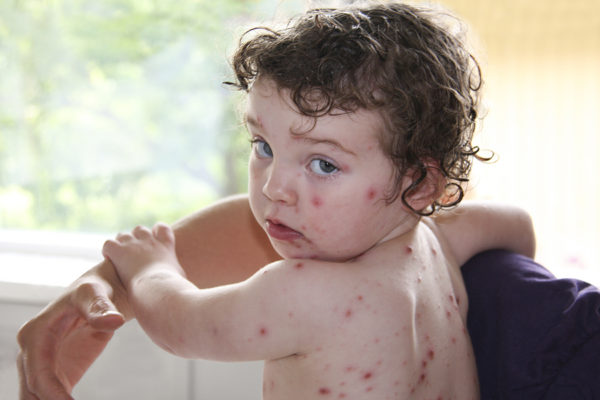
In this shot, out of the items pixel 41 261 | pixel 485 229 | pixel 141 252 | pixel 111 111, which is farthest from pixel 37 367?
pixel 111 111

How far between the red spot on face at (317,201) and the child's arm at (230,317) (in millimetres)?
77

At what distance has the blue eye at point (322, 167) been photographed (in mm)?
746

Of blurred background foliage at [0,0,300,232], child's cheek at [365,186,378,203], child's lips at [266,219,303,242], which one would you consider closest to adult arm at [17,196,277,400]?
child's lips at [266,219,303,242]

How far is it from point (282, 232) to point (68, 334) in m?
0.34

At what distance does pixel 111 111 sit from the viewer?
2.97 m

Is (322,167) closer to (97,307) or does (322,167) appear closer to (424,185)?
(424,185)

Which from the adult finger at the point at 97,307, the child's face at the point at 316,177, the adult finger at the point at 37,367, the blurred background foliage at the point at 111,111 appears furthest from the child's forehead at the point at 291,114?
the blurred background foliage at the point at 111,111

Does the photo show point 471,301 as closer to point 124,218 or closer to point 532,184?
point 532,184

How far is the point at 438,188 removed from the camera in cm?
83

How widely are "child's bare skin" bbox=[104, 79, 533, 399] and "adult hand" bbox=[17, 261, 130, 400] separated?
68 mm

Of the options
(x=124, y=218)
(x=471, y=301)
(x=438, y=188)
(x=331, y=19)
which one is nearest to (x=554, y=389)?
(x=471, y=301)

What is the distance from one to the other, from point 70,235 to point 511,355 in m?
1.55

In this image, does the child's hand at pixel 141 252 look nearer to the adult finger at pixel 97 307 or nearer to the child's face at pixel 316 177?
the adult finger at pixel 97 307

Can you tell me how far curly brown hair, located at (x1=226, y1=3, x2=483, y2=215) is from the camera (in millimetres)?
726
